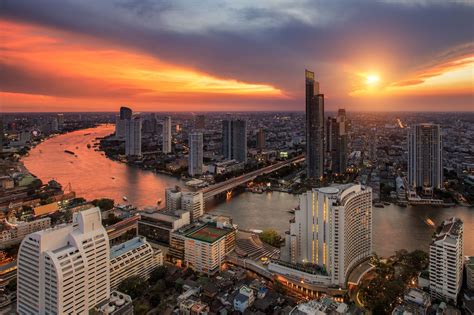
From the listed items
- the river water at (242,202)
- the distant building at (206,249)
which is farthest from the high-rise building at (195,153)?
the distant building at (206,249)

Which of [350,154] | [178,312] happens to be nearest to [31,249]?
[178,312]

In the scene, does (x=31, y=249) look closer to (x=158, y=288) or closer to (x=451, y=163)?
(x=158, y=288)

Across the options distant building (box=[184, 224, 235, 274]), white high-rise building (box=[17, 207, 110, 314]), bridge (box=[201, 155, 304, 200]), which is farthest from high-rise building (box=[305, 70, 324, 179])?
white high-rise building (box=[17, 207, 110, 314])

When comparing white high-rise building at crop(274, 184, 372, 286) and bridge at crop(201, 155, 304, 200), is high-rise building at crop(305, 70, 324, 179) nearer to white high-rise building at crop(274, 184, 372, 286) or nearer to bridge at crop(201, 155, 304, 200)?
bridge at crop(201, 155, 304, 200)

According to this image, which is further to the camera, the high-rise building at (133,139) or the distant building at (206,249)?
the high-rise building at (133,139)

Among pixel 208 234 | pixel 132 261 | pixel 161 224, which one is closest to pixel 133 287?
pixel 132 261

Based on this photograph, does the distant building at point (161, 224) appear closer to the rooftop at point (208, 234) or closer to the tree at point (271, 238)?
the rooftop at point (208, 234)
